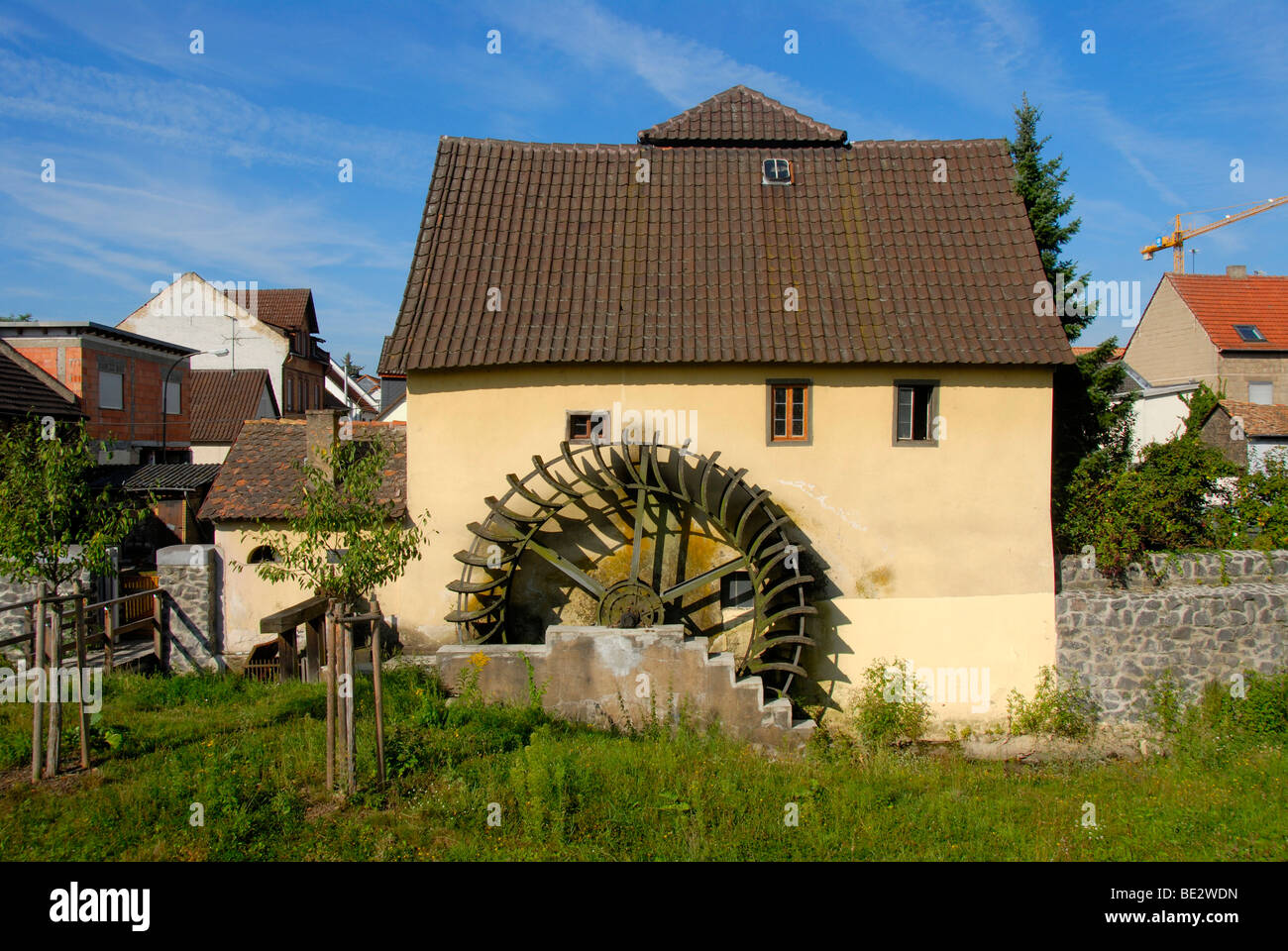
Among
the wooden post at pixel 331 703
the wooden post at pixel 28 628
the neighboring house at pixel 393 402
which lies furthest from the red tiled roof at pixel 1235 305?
the wooden post at pixel 28 628

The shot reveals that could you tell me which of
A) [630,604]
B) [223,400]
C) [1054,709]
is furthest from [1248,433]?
[223,400]

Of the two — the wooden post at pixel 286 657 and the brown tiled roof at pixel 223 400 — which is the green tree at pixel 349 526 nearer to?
the wooden post at pixel 286 657

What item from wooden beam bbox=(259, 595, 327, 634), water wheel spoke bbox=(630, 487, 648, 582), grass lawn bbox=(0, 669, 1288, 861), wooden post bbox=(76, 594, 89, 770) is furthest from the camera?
water wheel spoke bbox=(630, 487, 648, 582)

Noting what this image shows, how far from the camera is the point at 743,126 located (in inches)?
508

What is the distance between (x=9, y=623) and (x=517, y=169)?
32.1ft

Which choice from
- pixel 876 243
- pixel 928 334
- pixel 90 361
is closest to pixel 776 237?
pixel 876 243

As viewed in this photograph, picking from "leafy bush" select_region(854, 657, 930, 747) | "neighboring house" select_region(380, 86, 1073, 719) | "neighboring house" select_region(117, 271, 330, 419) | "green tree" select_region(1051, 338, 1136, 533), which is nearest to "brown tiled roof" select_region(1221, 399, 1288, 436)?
"green tree" select_region(1051, 338, 1136, 533)

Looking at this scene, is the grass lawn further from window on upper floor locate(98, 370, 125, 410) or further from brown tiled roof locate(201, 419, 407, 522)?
window on upper floor locate(98, 370, 125, 410)

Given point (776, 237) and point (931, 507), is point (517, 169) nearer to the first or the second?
point (776, 237)

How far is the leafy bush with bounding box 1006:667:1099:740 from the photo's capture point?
10.4 meters

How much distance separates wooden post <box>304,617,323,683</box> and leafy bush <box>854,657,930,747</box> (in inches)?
283

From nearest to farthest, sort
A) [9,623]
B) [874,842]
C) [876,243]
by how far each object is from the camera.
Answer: [874,842]
[9,623]
[876,243]

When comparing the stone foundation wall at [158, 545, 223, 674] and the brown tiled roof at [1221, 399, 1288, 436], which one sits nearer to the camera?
the stone foundation wall at [158, 545, 223, 674]

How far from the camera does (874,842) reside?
6.57 meters
